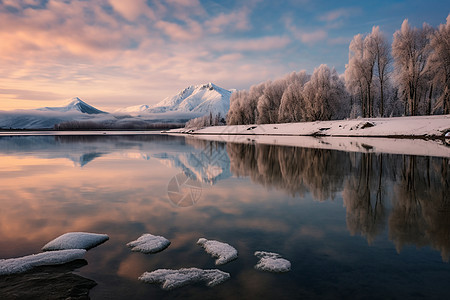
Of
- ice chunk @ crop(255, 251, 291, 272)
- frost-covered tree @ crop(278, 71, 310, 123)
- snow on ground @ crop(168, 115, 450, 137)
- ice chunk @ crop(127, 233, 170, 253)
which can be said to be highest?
frost-covered tree @ crop(278, 71, 310, 123)

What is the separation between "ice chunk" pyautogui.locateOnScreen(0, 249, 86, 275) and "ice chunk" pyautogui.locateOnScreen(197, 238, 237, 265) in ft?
6.99

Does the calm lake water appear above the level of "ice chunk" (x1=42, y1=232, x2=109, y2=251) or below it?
below

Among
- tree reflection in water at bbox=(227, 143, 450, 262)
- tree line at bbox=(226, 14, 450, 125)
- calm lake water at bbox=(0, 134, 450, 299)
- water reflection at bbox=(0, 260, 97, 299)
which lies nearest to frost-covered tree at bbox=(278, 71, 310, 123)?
tree line at bbox=(226, 14, 450, 125)

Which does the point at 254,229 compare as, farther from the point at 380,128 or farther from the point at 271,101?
the point at 271,101

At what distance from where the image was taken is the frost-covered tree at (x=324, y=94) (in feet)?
197

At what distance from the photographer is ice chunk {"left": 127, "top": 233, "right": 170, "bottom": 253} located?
503cm

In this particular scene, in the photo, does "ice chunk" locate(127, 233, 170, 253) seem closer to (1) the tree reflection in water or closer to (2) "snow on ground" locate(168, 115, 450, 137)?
(1) the tree reflection in water

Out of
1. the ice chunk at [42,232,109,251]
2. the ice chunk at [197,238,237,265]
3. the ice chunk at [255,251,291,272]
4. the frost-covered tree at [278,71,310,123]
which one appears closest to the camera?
the ice chunk at [255,251,291,272]

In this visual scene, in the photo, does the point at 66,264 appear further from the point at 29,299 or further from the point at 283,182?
the point at 283,182

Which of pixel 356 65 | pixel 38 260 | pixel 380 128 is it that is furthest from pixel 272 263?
pixel 356 65

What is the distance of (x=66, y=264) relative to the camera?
469 centimetres

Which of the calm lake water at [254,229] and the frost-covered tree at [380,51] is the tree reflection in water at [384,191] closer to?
the calm lake water at [254,229]

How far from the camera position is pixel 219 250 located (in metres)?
4.92

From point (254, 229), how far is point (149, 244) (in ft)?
7.14
